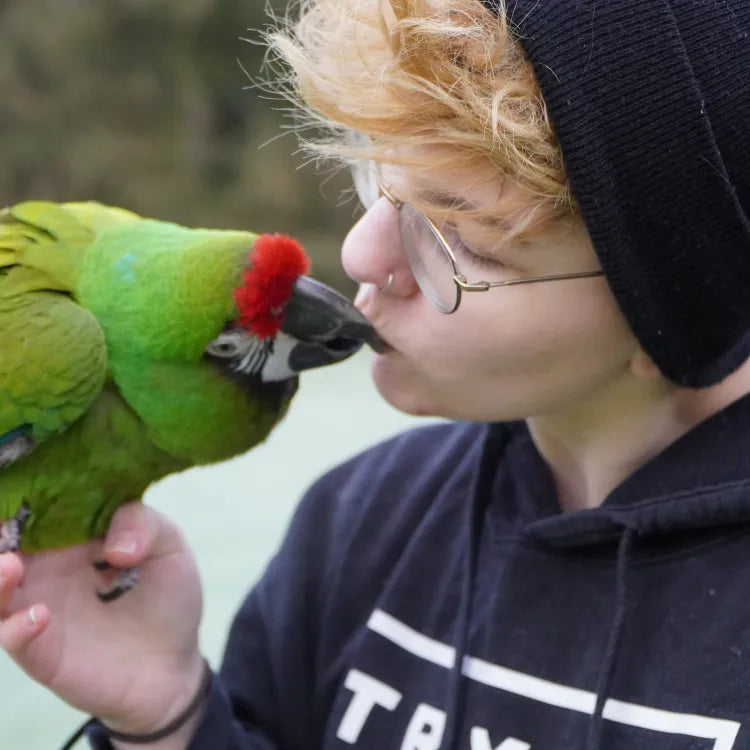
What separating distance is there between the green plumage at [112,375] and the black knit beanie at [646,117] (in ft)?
1.21

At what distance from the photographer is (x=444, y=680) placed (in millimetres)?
780

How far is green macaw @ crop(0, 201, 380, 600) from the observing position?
892mm

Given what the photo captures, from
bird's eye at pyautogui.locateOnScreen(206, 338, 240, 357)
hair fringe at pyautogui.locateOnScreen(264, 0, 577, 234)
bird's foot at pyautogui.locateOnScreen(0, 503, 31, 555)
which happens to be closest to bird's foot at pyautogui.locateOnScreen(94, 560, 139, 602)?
bird's foot at pyautogui.locateOnScreen(0, 503, 31, 555)

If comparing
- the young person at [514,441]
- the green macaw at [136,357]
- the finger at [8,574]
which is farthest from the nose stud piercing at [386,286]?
the finger at [8,574]

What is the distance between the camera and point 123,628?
0.85m

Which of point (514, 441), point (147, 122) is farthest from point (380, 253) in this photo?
point (147, 122)

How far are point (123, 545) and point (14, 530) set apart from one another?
16cm

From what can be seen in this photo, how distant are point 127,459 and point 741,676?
1.88 feet

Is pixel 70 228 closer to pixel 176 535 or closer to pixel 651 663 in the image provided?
pixel 176 535

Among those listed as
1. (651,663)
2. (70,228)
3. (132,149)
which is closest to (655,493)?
(651,663)

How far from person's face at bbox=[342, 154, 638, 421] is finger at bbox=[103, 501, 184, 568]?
259 mm

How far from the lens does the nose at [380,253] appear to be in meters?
0.73

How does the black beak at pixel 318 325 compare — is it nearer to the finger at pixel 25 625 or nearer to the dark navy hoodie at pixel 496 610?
the dark navy hoodie at pixel 496 610

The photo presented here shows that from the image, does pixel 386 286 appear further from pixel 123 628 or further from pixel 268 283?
pixel 123 628
